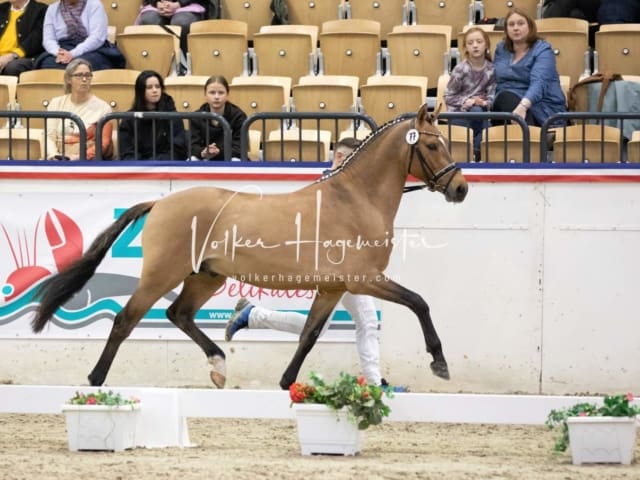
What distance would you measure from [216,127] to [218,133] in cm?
5

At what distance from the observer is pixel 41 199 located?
36.2ft

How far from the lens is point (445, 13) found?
45.0 feet

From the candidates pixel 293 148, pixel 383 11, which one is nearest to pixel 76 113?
pixel 293 148

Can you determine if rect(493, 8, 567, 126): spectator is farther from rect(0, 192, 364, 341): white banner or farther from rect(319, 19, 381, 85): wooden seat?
rect(0, 192, 364, 341): white banner

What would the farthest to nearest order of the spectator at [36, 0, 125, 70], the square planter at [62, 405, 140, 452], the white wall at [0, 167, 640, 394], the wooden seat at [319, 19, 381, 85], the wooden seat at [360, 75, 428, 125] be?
the spectator at [36, 0, 125, 70] → the wooden seat at [319, 19, 381, 85] → the wooden seat at [360, 75, 428, 125] → the white wall at [0, 167, 640, 394] → the square planter at [62, 405, 140, 452]

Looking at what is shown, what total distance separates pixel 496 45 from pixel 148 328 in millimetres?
3673

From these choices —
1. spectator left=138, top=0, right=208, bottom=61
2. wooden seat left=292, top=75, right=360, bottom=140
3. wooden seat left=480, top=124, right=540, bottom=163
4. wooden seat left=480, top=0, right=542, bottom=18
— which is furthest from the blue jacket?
spectator left=138, top=0, right=208, bottom=61

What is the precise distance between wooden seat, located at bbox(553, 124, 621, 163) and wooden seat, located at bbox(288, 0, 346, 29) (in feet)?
11.1

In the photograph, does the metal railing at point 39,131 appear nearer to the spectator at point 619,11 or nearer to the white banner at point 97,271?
the white banner at point 97,271

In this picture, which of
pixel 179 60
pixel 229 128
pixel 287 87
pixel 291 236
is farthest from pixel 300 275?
pixel 179 60

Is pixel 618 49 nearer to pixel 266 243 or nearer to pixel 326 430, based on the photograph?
pixel 266 243

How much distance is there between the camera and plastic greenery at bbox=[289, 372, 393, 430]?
26.8 feet

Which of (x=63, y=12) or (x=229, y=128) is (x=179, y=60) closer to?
(x=63, y=12)

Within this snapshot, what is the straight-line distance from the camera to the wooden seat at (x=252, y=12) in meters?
14.1
